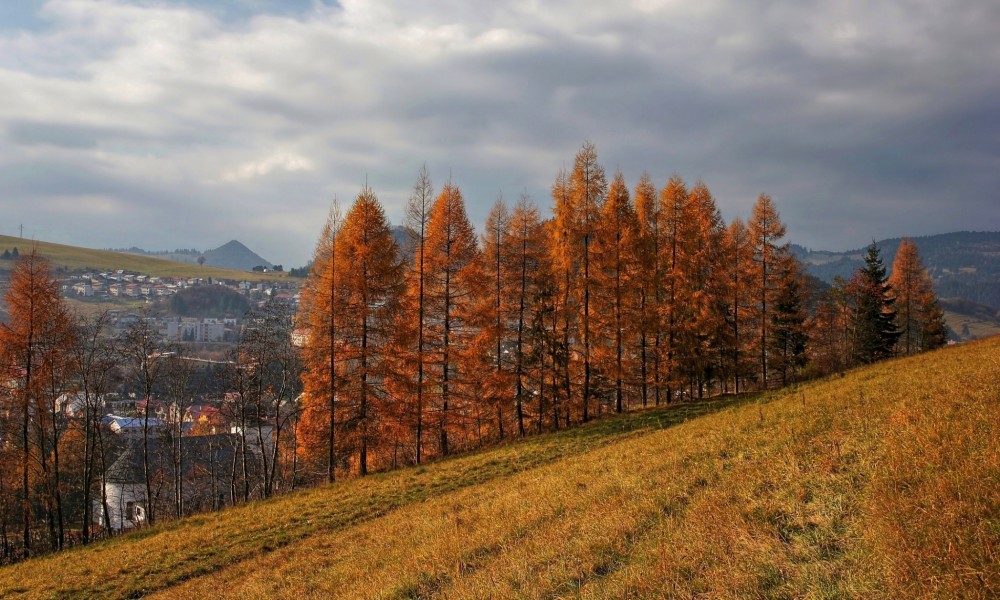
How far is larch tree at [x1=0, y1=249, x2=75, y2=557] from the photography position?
83.3 ft

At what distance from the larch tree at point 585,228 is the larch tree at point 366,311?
34.3ft

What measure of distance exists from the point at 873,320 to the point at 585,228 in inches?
1370

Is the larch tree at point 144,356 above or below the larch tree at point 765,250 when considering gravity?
below

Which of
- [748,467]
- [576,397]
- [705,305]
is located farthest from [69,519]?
[748,467]

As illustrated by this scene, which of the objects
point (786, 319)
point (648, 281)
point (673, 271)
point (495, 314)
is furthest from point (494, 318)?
point (786, 319)

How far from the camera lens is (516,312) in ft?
101

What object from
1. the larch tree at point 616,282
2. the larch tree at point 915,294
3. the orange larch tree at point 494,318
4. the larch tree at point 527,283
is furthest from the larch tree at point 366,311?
the larch tree at point 915,294

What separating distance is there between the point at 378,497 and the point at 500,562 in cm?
1316

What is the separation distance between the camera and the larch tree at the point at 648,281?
32.9 metres

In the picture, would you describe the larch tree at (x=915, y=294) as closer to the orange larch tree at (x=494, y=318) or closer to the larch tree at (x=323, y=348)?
the orange larch tree at (x=494, y=318)

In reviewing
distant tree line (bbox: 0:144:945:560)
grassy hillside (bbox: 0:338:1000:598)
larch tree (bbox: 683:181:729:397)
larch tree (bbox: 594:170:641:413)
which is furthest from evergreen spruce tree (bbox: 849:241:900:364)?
grassy hillside (bbox: 0:338:1000:598)

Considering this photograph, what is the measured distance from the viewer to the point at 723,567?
5.79 metres

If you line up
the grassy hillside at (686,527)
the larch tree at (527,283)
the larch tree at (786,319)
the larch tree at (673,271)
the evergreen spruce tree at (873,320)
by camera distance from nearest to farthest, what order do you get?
the grassy hillside at (686,527) < the larch tree at (527,283) < the larch tree at (673,271) < the larch tree at (786,319) < the evergreen spruce tree at (873,320)

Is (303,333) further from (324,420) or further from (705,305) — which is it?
(705,305)
